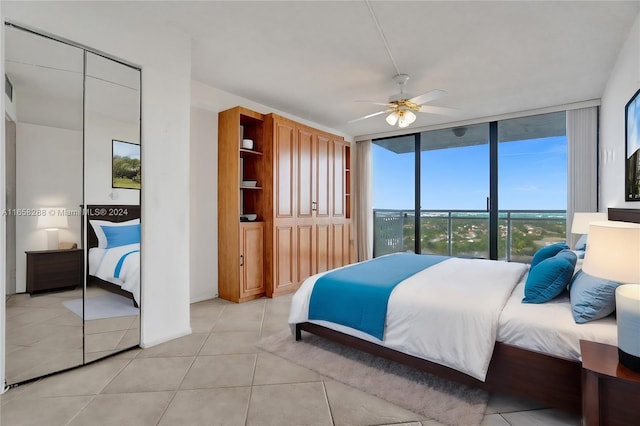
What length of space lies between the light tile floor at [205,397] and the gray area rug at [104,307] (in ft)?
1.07

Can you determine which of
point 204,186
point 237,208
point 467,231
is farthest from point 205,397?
point 467,231

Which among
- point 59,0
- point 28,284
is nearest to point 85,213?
point 28,284

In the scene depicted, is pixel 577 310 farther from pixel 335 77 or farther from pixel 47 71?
pixel 47 71

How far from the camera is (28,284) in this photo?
6.73 feet

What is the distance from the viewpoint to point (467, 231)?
5570mm

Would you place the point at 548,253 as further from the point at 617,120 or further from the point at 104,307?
the point at 104,307

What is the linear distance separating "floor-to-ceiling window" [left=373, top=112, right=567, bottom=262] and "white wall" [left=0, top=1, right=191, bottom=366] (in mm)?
4264

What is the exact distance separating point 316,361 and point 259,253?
2.01 metres

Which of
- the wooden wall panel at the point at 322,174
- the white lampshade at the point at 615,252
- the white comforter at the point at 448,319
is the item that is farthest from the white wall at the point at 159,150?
the white lampshade at the point at 615,252

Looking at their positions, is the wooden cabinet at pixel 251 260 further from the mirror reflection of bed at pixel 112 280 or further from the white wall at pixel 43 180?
the white wall at pixel 43 180

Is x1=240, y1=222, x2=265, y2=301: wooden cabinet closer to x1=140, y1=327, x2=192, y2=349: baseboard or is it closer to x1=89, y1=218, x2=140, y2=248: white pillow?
x1=140, y1=327, x2=192, y2=349: baseboard

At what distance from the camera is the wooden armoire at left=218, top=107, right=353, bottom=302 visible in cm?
389

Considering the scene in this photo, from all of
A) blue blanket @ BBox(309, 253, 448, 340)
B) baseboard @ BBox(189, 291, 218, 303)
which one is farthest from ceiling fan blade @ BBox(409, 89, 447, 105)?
baseboard @ BBox(189, 291, 218, 303)

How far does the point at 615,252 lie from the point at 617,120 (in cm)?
270
